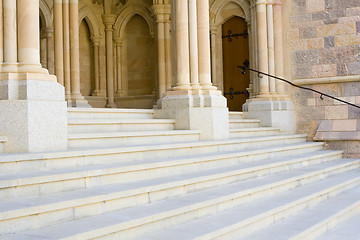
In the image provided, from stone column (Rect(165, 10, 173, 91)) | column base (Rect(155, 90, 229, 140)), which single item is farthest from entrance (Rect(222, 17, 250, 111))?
column base (Rect(155, 90, 229, 140))

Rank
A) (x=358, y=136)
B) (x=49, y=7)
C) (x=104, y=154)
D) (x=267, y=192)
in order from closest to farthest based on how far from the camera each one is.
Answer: (x=104, y=154)
(x=267, y=192)
(x=358, y=136)
(x=49, y=7)

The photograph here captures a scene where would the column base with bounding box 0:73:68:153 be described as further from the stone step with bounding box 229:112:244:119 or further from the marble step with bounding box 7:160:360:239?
the stone step with bounding box 229:112:244:119

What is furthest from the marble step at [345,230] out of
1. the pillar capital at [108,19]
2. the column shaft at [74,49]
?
the pillar capital at [108,19]

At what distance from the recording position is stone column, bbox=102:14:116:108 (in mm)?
12766

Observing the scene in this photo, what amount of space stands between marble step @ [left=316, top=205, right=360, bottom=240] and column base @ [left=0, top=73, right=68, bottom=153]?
2.88 meters

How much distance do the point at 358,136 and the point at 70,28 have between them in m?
5.96

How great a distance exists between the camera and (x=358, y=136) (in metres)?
9.24

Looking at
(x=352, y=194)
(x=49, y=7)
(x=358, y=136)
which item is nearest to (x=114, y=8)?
(x=49, y=7)

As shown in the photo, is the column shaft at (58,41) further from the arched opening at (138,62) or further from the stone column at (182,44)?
the arched opening at (138,62)

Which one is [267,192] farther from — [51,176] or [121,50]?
[121,50]

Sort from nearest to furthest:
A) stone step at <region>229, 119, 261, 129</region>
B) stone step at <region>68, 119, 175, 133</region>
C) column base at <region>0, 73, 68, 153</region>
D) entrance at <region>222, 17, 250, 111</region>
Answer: column base at <region>0, 73, 68, 153</region> → stone step at <region>68, 119, 175, 133</region> → stone step at <region>229, 119, 261, 129</region> → entrance at <region>222, 17, 250, 111</region>

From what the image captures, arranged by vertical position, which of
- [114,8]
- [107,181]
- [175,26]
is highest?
[114,8]

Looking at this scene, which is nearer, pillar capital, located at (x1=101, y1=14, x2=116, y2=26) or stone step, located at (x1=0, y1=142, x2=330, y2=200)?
stone step, located at (x1=0, y1=142, x2=330, y2=200)

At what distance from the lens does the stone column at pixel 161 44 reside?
39.6ft
